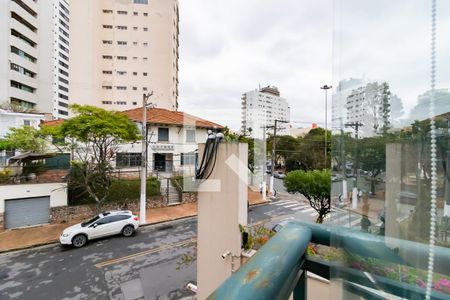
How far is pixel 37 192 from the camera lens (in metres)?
9.76

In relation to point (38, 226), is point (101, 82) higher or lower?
higher

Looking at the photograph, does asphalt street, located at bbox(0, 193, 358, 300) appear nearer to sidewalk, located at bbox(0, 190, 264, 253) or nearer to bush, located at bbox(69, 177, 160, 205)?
sidewalk, located at bbox(0, 190, 264, 253)

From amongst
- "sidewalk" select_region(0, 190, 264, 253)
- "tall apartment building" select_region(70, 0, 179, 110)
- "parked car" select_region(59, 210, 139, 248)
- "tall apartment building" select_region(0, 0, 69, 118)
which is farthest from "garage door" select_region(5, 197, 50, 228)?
"tall apartment building" select_region(70, 0, 179, 110)

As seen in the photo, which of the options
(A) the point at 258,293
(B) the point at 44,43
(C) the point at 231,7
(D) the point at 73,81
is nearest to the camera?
(A) the point at 258,293

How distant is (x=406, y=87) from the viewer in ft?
1.82

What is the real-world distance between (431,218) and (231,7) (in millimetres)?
5918

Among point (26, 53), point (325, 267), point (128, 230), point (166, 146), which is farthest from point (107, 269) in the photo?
point (26, 53)

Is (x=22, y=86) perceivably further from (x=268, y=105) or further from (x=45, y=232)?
(x=268, y=105)

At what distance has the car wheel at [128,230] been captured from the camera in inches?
347

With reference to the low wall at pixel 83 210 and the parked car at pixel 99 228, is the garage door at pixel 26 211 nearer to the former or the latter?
the low wall at pixel 83 210

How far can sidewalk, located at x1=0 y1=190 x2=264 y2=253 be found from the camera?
8.06 metres

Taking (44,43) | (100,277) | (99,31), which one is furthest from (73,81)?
(100,277)

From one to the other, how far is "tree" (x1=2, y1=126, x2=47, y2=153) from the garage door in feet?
11.8

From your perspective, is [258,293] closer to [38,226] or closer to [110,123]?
[110,123]
